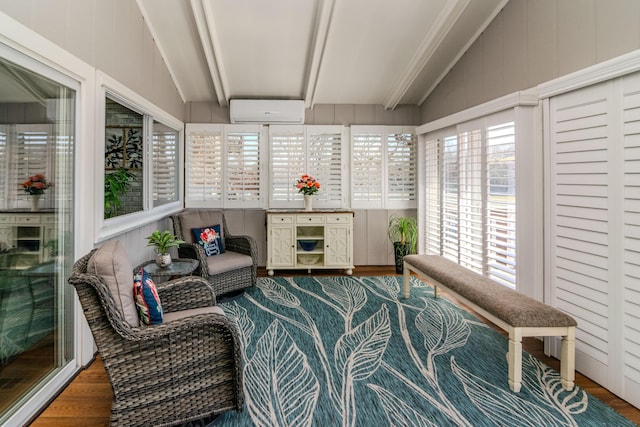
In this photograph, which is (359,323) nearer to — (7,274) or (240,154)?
(7,274)

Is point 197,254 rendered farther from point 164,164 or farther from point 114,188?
point 164,164

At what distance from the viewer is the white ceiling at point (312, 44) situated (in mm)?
3322

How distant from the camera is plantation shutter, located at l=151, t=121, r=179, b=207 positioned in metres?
4.00

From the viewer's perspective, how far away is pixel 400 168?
17.2 feet

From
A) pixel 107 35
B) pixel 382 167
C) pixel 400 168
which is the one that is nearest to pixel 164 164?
pixel 107 35

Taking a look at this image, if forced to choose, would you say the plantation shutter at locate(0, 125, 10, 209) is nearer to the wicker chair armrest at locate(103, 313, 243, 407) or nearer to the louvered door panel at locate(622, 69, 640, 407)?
the wicker chair armrest at locate(103, 313, 243, 407)

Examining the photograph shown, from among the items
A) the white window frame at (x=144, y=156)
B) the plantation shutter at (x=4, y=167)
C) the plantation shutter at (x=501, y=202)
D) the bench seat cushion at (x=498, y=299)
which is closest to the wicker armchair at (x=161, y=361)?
the plantation shutter at (x=4, y=167)

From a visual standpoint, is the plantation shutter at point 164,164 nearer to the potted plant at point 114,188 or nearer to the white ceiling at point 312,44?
the potted plant at point 114,188

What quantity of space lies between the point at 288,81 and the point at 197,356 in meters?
3.79

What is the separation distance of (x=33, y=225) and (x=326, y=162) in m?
3.72

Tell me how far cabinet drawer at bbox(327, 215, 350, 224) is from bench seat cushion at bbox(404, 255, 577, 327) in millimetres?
1618

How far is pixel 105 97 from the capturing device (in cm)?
A: 274

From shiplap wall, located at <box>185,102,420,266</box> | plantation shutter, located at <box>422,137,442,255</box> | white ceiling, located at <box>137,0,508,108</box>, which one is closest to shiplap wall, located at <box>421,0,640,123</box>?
white ceiling, located at <box>137,0,508,108</box>

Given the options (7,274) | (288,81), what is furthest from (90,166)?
(288,81)
